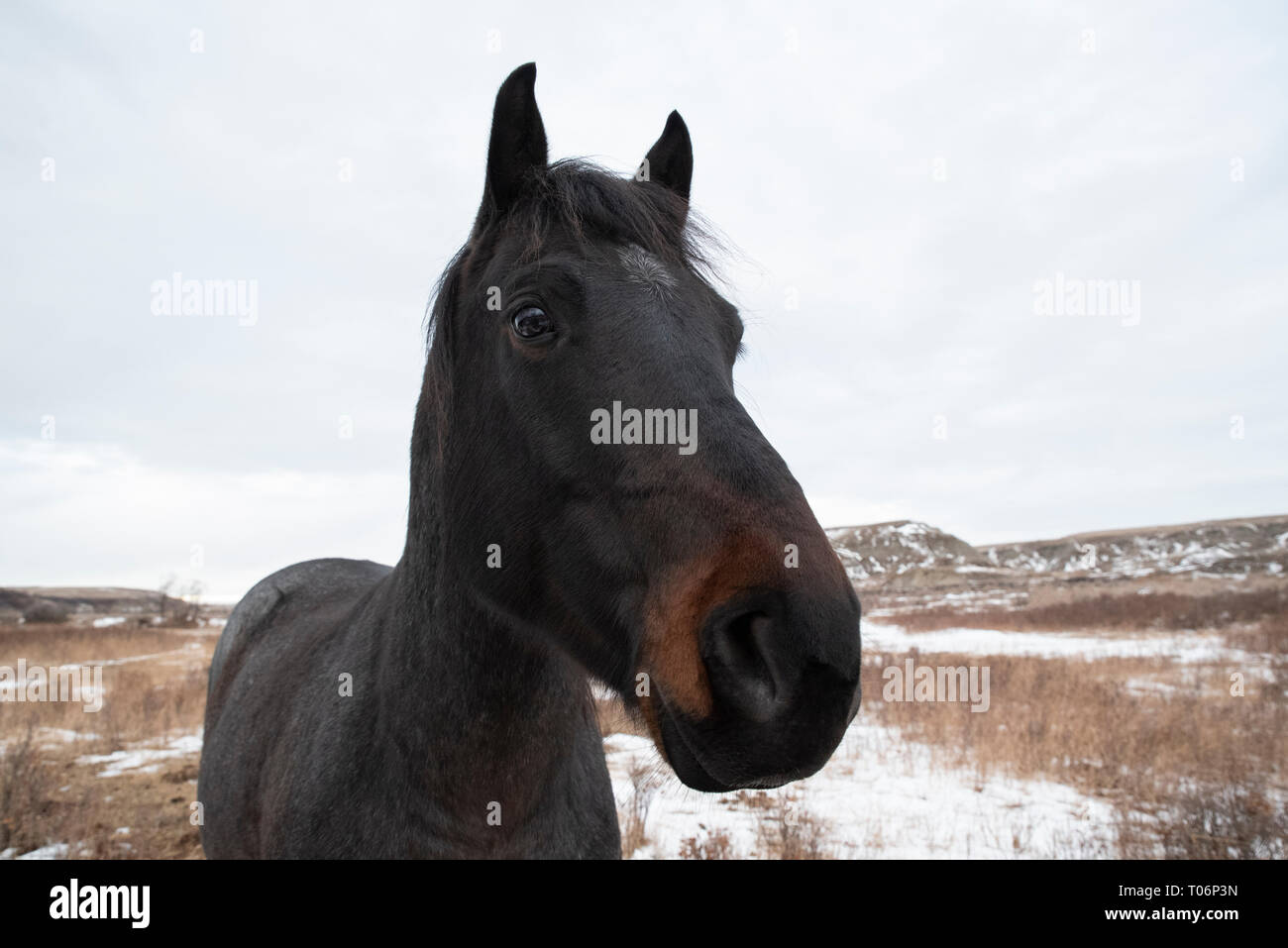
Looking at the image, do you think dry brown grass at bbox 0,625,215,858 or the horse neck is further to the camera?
dry brown grass at bbox 0,625,215,858

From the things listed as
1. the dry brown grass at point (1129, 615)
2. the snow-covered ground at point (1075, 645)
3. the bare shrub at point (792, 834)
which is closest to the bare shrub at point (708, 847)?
the bare shrub at point (792, 834)

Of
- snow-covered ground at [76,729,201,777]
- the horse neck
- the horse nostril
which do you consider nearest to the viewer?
the horse nostril

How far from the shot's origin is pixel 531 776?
236 centimetres

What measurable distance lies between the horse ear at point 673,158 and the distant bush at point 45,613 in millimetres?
44673

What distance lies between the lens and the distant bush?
116 ft

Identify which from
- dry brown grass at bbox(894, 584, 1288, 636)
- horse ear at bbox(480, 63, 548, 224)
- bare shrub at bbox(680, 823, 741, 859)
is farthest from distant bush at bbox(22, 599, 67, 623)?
horse ear at bbox(480, 63, 548, 224)

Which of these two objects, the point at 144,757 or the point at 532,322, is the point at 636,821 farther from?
the point at 144,757

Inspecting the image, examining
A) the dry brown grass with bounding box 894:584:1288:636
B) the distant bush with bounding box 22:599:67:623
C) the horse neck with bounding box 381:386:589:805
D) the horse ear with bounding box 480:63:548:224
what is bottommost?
the distant bush with bounding box 22:599:67:623

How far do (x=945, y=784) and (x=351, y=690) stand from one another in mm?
7250

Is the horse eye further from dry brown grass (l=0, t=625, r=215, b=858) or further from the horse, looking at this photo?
dry brown grass (l=0, t=625, r=215, b=858)

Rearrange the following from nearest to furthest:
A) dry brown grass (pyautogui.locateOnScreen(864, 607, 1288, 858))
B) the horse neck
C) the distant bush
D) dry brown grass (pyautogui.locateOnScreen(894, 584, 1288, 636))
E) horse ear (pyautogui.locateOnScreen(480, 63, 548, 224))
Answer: the horse neck < horse ear (pyautogui.locateOnScreen(480, 63, 548, 224)) < dry brown grass (pyautogui.locateOnScreen(864, 607, 1288, 858)) < dry brown grass (pyautogui.locateOnScreen(894, 584, 1288, 636)) < the distant bush

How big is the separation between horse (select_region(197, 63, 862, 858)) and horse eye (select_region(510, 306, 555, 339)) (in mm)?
10
